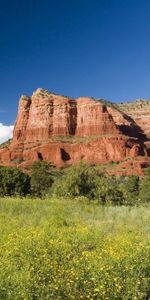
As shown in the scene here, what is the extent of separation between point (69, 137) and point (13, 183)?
8606cm

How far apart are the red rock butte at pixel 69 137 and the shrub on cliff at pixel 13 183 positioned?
5433cm

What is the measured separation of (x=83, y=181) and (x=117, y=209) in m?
13.2

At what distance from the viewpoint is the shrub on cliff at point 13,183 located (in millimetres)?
48719

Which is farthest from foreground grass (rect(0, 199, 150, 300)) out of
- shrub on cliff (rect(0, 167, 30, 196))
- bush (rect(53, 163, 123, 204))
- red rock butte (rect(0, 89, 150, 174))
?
red rock butte (rect(0, 89, 150, 174))

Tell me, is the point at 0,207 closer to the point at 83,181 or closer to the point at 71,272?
the point at 71,272

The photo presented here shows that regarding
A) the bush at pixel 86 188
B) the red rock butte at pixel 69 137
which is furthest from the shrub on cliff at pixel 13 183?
the red rock butte at pixel 69 137

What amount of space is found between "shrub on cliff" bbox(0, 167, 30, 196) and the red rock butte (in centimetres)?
5433

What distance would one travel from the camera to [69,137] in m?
136

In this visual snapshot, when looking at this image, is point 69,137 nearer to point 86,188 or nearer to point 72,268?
point 86,188

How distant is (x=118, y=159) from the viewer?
389 ft

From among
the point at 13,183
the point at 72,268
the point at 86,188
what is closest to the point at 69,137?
→ the point at 13,183

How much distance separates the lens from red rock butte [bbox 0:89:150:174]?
4749 inches

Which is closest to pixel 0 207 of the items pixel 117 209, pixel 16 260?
pixel 117 209

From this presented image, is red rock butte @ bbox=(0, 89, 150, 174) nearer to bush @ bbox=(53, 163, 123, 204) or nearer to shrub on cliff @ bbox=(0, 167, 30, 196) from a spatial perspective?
shrub on cliff @ bbox=(0, 167, 30, 196)
